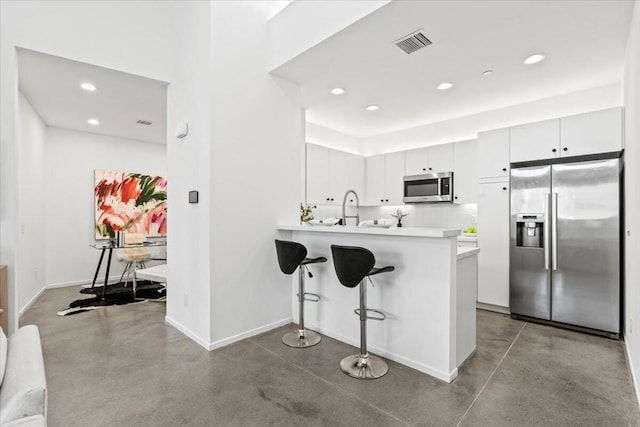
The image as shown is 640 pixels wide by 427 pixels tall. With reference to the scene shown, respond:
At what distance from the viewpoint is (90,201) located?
5.33 metres

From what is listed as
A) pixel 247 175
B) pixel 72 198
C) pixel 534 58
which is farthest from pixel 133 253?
pixel 534 58

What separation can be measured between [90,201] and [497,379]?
6183 millimetres

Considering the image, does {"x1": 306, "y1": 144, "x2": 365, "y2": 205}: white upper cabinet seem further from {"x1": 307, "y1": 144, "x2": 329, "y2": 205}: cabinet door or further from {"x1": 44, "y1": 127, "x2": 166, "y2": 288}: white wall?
{"x1": 44, "y1": 127, "x2": 166, "y2": 288}: white wall

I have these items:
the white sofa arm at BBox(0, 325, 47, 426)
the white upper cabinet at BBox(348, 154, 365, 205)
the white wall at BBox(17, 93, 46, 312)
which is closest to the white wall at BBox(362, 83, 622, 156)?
the white upper cabinet at BBox(348, 154, 365, 205)

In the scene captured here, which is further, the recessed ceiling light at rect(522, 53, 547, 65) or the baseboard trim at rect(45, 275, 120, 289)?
the baseboard trim at rect(45, 275, 120, 289)

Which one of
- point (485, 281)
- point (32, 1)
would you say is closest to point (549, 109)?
point (485, 281)

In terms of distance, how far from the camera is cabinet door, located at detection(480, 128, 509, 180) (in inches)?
153

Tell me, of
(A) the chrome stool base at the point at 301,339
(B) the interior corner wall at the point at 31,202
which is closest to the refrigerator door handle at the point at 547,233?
(A) the chrome stool base at the point at 301,339

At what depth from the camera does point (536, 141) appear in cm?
363

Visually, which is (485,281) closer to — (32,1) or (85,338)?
(85,338)

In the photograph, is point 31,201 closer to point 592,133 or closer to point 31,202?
point 31,202

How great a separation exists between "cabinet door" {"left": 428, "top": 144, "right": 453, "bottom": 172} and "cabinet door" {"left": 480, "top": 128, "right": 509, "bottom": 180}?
2.14 ft

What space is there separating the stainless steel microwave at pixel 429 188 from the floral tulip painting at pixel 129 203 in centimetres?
458

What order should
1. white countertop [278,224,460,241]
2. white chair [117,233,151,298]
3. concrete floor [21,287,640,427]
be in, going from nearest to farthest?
concrete floor [21,287,640,427]
white countertop [278,224,460,241]
white chair [117,233,151,298]
